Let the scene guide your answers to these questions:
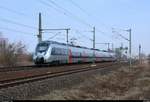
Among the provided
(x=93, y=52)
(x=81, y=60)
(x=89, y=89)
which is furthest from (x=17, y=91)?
(x=93, y=52)

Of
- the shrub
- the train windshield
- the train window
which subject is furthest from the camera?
the shrub

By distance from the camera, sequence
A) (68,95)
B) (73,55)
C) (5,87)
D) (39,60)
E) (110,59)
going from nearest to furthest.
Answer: (68,95)
(5,87)
(39,60)
(73,55)
(110,59)

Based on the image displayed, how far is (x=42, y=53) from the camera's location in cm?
4347

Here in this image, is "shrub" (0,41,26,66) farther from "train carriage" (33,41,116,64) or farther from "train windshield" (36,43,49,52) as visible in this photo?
"train windshield" (36,43,49,52)

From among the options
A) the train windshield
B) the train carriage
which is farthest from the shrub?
the train windshield

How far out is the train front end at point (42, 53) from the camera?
4315 cm

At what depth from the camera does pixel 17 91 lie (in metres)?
16.6

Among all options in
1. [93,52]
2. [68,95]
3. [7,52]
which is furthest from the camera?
[93,52]

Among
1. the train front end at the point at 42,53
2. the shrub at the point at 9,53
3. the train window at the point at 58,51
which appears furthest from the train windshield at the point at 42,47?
the shrub at the point at 9,53

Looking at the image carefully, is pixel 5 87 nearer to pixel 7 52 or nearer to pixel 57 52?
pixel 57 52

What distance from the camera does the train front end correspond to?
43.1m

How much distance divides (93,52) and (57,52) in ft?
88.6

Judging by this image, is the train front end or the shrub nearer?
the train front end

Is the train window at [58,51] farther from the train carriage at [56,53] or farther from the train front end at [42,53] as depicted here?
the train front end at [42,53]
